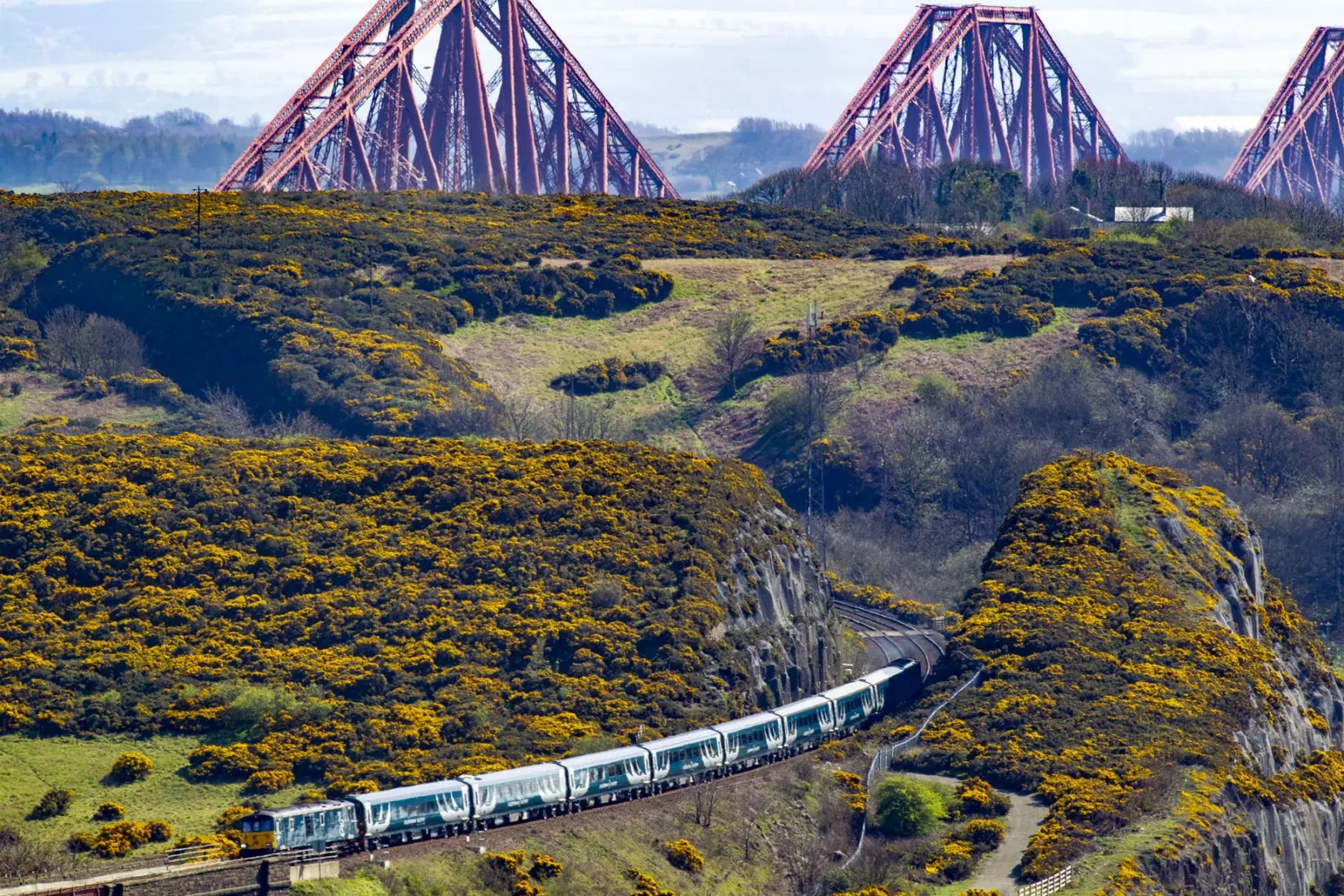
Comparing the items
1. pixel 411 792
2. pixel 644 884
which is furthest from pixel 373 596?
pixel 644 884

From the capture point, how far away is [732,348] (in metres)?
121

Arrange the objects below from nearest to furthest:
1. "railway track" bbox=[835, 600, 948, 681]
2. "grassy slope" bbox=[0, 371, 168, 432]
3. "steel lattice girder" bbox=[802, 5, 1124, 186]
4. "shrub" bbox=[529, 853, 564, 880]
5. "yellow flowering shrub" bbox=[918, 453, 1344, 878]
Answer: "shrub" bbox=[529, 853, 564, 880]
"yellow flowering shrub" bbox=[918, 453, 1344, 878]
"railway track" bbox=[835, 600, 948, 681]
"grassy slope" bbox=[0, 371, 168, 432]
"steel lattice girder" bbox=[802, 5, 1124, 186]

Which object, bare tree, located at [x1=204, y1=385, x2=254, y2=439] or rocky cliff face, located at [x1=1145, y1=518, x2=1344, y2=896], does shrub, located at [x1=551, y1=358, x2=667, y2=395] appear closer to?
bare tree, located at [x1=204, y1=385, x2=254, y2=439]

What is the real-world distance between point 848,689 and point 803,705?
333 cm

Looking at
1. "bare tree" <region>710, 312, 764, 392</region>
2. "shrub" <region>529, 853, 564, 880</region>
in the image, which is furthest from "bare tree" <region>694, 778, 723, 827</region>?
"bare tree" <region>710, 312, 764, 392</region>

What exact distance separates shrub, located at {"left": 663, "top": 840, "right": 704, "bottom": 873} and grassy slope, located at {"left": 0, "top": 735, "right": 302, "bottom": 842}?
32.8ft

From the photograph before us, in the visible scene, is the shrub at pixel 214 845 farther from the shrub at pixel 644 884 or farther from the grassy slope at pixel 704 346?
the grassy slope at pixel 704 346

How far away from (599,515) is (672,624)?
8.53 m

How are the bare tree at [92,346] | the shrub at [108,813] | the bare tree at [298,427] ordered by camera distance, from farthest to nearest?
the bare tree at [92,346], the bare tree at [298,427], the shrub at [108,813]

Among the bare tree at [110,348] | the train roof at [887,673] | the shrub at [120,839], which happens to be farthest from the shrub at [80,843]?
the bare tree at [110,348]

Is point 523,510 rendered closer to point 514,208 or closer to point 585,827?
point 585,827

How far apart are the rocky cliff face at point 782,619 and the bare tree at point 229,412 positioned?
34.1 m

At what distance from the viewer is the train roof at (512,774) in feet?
173

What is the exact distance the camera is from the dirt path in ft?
175
